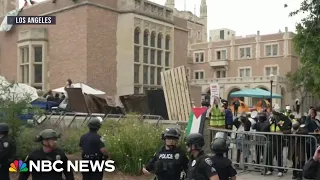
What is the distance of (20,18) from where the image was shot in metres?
11.8

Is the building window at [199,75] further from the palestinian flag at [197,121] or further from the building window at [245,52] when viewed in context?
the palestinian flag at [197,121]

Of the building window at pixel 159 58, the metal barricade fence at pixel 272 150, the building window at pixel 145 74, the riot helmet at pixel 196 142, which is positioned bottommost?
the metal barricade fence at pixel 272 150

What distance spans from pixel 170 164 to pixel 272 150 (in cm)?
522

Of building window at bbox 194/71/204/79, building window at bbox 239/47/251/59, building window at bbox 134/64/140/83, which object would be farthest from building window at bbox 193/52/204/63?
building window at bbox 134/64/140/83

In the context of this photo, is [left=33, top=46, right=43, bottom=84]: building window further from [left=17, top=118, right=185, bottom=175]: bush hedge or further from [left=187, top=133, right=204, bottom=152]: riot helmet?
[left=187, top=133, right=204, bottom=152]: riot helmet

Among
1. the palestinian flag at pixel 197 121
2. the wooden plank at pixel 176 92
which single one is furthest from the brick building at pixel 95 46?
the palestinian flag at pixel 197 121

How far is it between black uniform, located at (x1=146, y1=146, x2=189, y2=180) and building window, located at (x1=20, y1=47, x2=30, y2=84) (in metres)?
21.2

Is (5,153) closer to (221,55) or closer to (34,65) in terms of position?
(34,65)

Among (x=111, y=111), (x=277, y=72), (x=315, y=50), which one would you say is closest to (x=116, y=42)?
(x=111, y=111)

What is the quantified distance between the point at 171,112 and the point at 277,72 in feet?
152

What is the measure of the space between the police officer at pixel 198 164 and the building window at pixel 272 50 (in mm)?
57874

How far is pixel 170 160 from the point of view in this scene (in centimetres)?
524

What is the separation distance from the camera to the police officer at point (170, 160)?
5230 millimetres

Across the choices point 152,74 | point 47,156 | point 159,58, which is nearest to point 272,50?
point 159,58
